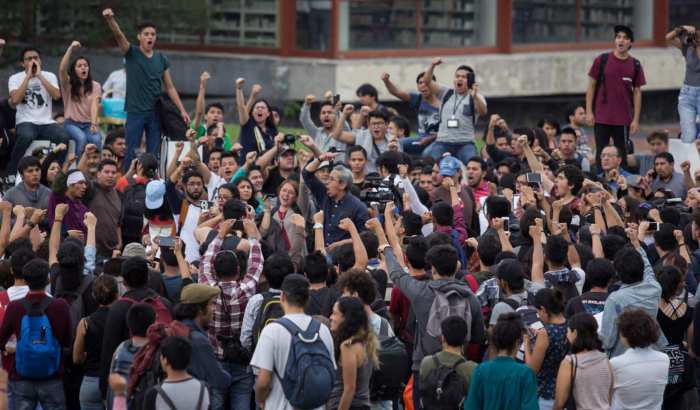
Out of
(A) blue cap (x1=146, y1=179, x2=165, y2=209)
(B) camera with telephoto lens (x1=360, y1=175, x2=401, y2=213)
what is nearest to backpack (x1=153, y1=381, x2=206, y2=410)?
(A) blue cap (x1=146, y1=179, x2=165, y2=209)

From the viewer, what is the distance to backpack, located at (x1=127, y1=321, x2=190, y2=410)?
894 cm

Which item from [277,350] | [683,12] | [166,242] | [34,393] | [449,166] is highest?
[683,12]

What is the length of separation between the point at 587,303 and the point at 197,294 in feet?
8.97

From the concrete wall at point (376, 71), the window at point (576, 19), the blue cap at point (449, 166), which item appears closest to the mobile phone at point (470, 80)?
the blue cap at point (449, 166)

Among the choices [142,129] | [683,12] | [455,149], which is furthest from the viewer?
[683,12]

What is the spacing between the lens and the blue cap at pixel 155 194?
13031 millimetres

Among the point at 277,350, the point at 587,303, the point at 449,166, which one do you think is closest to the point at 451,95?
the point at 449,166

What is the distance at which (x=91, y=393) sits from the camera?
1000 centimetres

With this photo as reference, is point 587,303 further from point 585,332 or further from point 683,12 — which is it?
point 683,12

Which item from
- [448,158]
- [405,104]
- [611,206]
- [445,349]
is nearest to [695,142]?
[448,158]

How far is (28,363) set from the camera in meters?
9.86

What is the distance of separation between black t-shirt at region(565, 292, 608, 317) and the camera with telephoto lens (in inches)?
136

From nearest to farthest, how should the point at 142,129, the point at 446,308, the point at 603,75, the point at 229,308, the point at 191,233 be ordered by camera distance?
1. the point at 446,308
2. the point at 229,308
3. the point at 191,233
4. the point at 142,129
5. the point at 603,75

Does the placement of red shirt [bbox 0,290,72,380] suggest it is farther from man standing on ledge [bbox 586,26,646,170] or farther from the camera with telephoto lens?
man standing on ledge [bbox 586,26,646,170]
